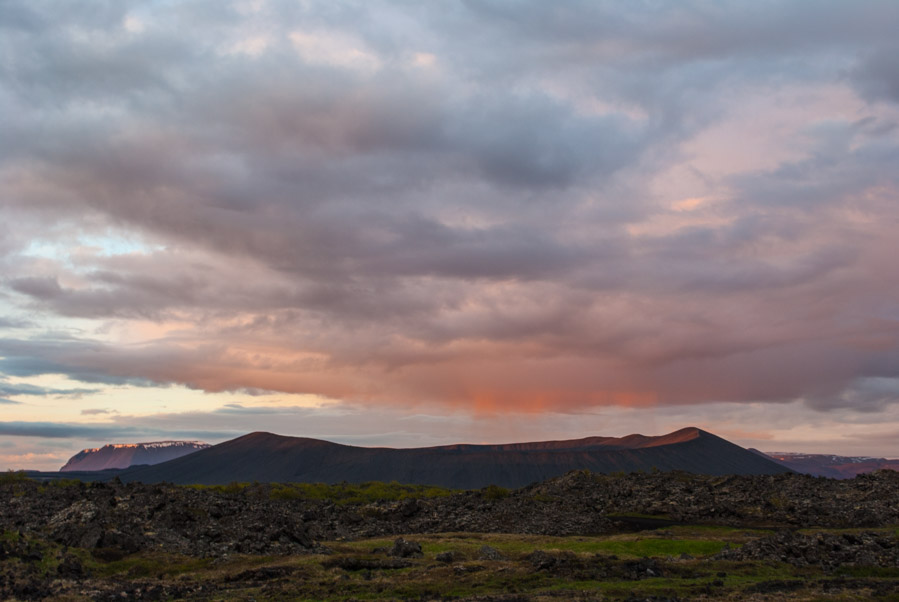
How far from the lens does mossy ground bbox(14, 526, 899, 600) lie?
3186cm

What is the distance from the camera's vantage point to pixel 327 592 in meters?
34.2

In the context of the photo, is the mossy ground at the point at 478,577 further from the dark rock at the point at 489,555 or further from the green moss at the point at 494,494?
the green moss at the point at 494,494

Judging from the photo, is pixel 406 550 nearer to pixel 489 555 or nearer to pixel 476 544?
pixel 489 555

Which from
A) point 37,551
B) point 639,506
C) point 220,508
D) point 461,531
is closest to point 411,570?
point 37,551

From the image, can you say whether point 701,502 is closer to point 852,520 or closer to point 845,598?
point 852,520

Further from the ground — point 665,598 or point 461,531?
point 665,598

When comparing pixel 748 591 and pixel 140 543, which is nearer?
pixel 748 591

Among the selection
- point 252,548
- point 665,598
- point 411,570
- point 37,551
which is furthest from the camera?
point 252,548

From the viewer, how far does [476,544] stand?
184ft

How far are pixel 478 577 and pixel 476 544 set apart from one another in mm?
19584

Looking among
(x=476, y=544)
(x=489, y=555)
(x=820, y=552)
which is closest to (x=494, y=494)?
(x=476, y=544)

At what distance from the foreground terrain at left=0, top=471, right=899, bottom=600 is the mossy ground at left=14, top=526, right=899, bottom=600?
0.49 ft

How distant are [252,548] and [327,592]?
17.9 metres

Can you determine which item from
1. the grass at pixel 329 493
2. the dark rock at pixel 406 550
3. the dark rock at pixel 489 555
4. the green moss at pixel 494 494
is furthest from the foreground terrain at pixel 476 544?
the grass at pixel 329 493
